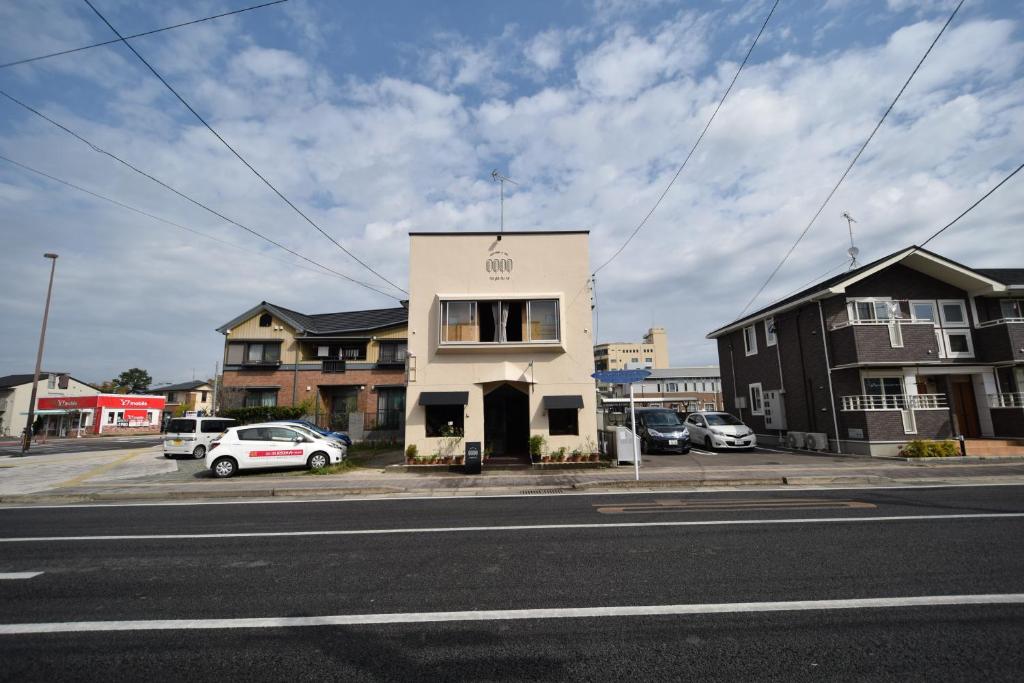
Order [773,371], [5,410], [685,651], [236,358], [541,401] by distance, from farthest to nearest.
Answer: [5,410], [236,358], [773,371], [541,401], [685,651]

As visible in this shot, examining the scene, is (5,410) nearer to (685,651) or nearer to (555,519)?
(555,519)

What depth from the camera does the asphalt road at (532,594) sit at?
327 cm

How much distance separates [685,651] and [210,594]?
4572 millimetres

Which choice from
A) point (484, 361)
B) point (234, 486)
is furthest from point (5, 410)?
point (484, 361)

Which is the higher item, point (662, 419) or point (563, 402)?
point (563, 402)

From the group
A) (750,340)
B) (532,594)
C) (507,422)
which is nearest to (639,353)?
(750,340)

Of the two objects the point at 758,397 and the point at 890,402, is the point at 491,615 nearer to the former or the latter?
the point at 890,402

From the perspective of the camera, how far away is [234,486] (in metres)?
12.3

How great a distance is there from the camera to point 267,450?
15.1 m

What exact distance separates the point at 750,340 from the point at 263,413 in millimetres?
28744

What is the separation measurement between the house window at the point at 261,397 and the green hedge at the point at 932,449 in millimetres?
34116

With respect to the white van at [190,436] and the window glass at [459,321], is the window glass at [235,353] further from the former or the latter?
the window glass at [459,321]

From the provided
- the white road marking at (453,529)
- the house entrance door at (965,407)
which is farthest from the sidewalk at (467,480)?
the house entrance door at (965,407)

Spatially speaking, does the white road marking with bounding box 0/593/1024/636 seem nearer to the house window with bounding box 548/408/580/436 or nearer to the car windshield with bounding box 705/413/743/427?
the house window with bounding box 548/408/580/436
